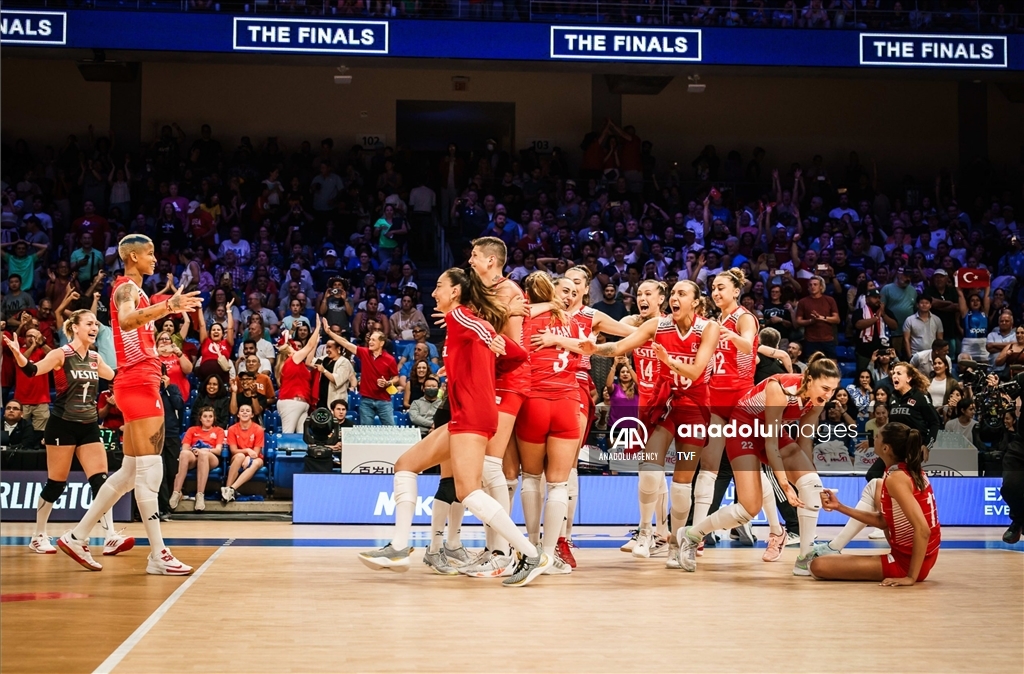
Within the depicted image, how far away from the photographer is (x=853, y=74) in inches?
745

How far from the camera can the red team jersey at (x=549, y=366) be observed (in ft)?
24.3

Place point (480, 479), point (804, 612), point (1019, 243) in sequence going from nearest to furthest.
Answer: point (804, 612)
point (480, 479)
point (1019, 243)

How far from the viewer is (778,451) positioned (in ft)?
27.1

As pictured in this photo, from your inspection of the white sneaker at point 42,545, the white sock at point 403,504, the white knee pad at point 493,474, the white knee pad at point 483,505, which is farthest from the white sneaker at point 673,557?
the white sneaker at point 42,545

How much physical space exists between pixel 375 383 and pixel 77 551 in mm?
6442

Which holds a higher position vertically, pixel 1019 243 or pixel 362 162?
pixel 362 162

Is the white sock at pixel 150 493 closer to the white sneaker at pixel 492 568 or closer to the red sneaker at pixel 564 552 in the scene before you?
the white sneaker at pixel 492 568

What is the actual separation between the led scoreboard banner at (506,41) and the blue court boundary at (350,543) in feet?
30.9

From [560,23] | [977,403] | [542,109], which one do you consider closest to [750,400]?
[977,403]

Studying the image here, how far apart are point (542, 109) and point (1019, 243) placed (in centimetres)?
925

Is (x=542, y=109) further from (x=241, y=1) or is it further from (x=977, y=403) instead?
(x=977, y=403)

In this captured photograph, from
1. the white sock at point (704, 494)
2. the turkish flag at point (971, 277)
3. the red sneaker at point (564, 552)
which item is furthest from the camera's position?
the turkish flag at point (971, 277)

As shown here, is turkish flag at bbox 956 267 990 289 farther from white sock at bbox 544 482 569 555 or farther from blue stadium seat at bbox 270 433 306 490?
white sock at bbox 544 482 569 555

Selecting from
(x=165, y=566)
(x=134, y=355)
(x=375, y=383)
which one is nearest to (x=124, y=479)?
(x=165, y=566)
